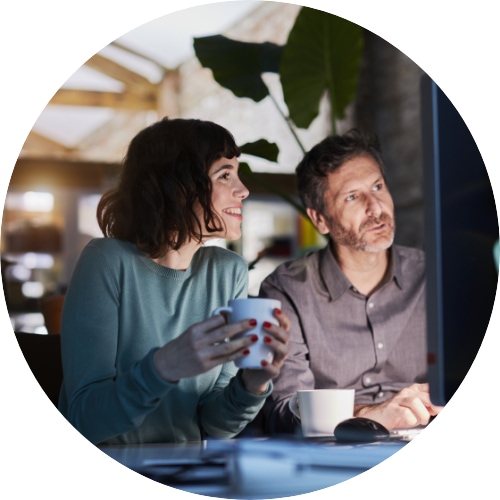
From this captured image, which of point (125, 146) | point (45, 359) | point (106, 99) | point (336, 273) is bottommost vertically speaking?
point (45, 359)

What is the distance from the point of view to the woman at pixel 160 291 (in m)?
0.92

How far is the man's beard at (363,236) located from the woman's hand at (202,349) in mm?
227

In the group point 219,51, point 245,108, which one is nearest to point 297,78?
point 219,51

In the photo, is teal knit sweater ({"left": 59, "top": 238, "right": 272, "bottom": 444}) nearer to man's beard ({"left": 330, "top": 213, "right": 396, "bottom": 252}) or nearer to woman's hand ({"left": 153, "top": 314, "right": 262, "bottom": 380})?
woman's hand ({"left": 153, "top": 314, "right": 262, "bottom": 380})

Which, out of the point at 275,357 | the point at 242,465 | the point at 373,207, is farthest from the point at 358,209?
the point at 242,465

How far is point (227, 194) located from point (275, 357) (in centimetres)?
20

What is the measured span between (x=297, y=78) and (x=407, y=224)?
20.3 inches

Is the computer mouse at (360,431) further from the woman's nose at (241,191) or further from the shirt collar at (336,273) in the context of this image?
the woman's nose at (241,191)

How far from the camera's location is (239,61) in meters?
1.34

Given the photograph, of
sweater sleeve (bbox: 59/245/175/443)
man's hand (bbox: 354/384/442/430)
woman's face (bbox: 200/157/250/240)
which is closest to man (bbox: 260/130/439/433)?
man's hand (bbox: 354/384/442/430)

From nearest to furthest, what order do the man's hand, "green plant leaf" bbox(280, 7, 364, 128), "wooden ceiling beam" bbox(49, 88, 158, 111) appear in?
the man's hand
"wooden ceiling beam" bbox(49, 88, 158, 111)
"green plant leaf" bbox(280, 7, 364, 128)

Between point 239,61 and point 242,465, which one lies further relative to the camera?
point 239,61

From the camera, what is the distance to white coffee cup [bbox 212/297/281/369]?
33.3 inches

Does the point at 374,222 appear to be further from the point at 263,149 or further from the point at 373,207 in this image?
the point at 263,149
